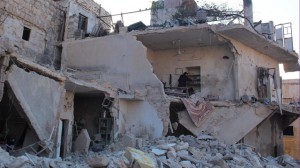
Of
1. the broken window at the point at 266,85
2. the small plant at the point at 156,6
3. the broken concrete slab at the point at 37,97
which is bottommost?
the broken concrete slab at the point at 37,97

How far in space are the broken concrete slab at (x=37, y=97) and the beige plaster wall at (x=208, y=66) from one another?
7.89 m

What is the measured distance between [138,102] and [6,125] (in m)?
4.85

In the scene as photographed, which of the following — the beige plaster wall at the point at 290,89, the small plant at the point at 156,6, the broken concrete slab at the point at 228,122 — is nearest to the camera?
the broken concrete slab at the point at 228,122

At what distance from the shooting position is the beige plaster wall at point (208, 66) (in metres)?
15.5

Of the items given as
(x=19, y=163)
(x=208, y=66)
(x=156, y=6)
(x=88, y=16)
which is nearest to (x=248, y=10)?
(x=208, y=66)

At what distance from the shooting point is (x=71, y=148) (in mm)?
11227

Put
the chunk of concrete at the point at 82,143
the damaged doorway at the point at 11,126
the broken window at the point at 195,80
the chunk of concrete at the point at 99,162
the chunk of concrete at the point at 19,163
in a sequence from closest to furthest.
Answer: the chunk of concrete at the point at 19,163 → the chunk of concrete at the point at 99,162 → the damaged doorway at the point at 11,126 → the chunk of concrete at the point at 82,143 → the broken window at the point at 195,80

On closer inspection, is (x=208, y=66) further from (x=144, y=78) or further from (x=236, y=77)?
(x=144, y=78)

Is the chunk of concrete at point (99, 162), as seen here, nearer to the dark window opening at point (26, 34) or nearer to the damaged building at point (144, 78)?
the damaged building at point (144, 78)

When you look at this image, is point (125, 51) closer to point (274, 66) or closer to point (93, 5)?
point (93, 5)

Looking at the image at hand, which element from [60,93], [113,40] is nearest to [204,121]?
[113,40]

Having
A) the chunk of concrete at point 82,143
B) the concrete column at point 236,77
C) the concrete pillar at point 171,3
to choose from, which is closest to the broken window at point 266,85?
the concrete column at point 236,77

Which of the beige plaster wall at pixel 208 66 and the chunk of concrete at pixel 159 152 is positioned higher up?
the beige plaster wall at pixel 208 66

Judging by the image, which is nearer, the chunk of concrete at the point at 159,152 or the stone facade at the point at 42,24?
the chunk of concrete at the point at 159,152
